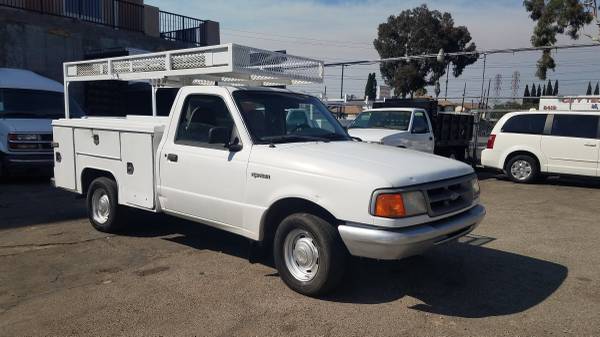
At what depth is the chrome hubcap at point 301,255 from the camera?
14.4 ft

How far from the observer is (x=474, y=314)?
13.6ft

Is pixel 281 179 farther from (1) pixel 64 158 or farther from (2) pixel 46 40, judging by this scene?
(2) pixel 46 40

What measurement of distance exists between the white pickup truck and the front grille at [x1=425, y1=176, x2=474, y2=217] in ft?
0.04

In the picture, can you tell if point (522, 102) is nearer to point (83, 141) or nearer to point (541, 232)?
point (541, 232)

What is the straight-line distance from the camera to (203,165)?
203 inches

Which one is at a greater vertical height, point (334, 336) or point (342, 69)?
point (342, 69)

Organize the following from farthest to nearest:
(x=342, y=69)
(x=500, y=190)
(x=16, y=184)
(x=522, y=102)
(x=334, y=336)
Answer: (x=522, y=102) → (x=342, y=69) → (x=500, y=190) → (x=16, y=184) → (x=334, y=336)

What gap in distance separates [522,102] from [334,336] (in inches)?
850

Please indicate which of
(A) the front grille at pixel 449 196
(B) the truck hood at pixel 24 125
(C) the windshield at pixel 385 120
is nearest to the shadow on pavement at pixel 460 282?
(A) the front grille at pixel 449 196

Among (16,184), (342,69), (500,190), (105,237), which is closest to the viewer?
(105,237)

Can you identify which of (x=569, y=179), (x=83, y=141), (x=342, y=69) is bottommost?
(x=569, y=179)

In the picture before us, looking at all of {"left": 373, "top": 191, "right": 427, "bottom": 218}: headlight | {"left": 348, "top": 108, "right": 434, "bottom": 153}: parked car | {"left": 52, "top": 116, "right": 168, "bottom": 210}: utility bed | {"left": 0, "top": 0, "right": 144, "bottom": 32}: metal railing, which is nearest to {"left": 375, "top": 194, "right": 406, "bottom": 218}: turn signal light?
{"left": 373, "top": 191, "right": 427, "bottom": 218}: headlight

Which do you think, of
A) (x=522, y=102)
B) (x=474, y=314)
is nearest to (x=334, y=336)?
(x=474, y=314)

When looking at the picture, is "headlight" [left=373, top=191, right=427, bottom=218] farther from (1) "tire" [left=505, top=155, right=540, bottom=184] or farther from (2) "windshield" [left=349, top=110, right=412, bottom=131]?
(1) "tire" [left=505, top=155, right=540, bottom=184]
